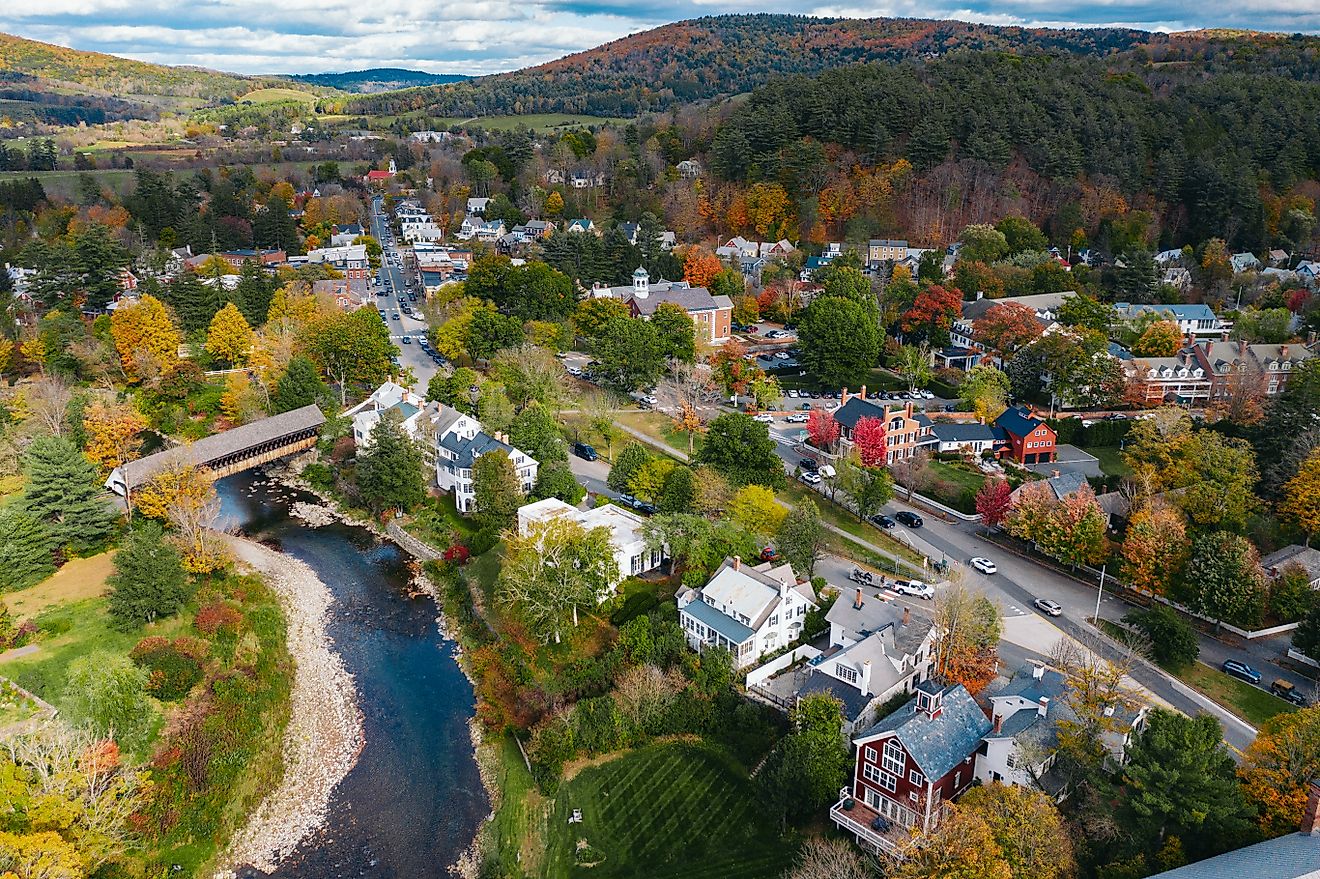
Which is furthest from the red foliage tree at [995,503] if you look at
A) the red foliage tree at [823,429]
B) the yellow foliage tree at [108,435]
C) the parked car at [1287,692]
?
the yellow foliage tree at [108,435]

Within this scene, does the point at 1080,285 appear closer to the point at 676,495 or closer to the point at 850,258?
the point at 850,258

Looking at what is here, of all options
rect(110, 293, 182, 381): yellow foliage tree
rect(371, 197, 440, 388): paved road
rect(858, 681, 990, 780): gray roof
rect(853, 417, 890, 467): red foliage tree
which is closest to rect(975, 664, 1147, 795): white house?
rect(858, 681, 990, 780): gray roof

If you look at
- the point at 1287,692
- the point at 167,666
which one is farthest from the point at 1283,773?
the point at 167,666

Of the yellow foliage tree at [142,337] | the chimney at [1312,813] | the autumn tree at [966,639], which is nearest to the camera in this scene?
the chimney at [1312,813]

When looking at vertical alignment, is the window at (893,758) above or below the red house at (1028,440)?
above

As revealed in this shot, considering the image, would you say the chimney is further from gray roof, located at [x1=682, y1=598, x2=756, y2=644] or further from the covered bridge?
the covered bridge

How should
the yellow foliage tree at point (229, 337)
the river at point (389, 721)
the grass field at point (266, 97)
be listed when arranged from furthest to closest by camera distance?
the grass field at point (266, 97)
the yellow foliage tree at point (229, 337)
the river at point (389, 721)

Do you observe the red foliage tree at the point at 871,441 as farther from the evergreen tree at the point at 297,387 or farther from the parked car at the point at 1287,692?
the evergreen tree at the point at 297,387

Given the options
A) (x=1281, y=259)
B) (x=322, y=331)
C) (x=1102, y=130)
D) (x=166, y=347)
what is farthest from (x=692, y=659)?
(x=1102, y=130)
